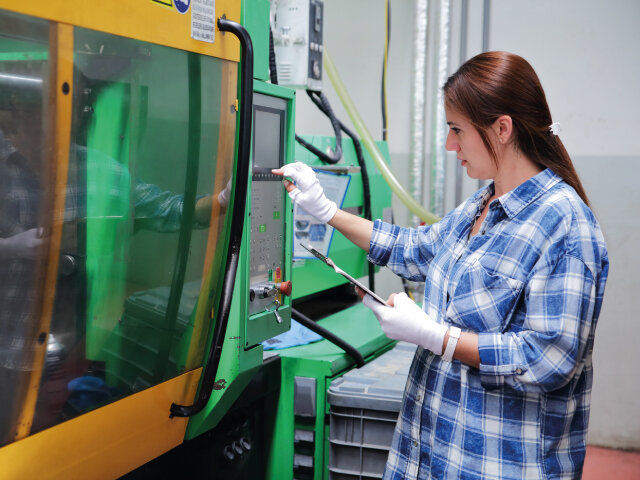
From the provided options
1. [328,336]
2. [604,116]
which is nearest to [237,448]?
[328,336]

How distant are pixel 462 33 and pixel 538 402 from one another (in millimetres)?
2438

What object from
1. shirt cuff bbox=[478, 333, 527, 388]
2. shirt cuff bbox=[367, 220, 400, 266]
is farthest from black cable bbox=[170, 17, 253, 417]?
shirt cuff bbox=[478, 333, 527, 388]

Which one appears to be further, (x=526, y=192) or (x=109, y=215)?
(x=526, y=192)

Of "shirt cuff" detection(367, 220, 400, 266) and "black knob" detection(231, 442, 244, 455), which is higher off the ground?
"shirt cuff" detection(367, 220, 400, 266)

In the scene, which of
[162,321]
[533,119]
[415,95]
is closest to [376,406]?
[162,321]

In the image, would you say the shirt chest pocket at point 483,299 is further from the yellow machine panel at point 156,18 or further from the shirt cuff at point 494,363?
the yellow machine panel at point 156,18

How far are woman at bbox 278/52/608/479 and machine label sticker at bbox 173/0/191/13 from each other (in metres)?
0.57

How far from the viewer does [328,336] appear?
5.74 feet

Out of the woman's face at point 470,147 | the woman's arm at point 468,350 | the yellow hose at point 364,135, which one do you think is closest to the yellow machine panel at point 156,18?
the woman's face at point 470,147

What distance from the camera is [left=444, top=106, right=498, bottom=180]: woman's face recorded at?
1312 millimetres

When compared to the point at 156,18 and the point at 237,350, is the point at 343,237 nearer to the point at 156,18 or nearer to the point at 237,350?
the point at 237,350

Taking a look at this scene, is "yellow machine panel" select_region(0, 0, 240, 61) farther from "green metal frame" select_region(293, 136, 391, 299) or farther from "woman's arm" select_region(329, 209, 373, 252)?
"green metal frame" select_region(293, 136, 391, 299)

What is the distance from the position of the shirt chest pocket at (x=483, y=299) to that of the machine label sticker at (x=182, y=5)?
0.74m

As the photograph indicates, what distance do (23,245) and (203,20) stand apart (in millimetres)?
555
